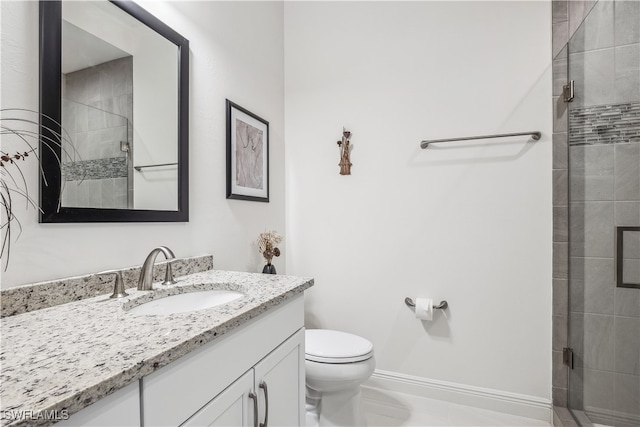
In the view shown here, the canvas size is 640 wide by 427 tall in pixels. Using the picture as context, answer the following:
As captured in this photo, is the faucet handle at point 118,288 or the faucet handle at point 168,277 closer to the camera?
the faucet handle at point 118,288

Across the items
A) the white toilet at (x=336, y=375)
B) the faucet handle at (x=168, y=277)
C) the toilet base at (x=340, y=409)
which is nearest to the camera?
the faucet handle at (x=168, y=277)

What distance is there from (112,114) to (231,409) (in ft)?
3.36

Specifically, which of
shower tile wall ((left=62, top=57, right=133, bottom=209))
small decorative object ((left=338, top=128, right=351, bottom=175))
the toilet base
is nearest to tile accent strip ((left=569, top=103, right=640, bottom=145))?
small decorative object ((left=338, top=128, right=351, bottom=175))

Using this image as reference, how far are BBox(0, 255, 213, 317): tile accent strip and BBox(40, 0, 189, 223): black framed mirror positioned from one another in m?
0.18

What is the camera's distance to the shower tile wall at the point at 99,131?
38.7 inches

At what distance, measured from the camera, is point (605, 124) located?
1.40 m

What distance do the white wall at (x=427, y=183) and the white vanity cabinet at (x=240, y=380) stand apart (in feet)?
3.06

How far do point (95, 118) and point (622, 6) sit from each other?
205cm

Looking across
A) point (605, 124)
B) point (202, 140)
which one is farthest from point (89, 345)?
point (605, 124)

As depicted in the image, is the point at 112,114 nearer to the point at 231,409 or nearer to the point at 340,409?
the point at 231,409

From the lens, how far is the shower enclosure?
1256mm

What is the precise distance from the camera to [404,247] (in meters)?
1.96

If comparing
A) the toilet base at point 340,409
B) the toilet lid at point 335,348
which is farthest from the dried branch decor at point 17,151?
the toilet base at point 340,409

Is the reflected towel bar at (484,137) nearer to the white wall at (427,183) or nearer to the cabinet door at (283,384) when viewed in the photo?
the white wall at (427,183)
